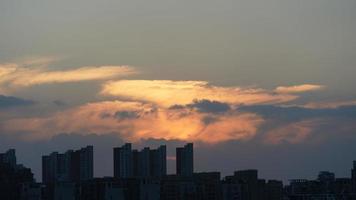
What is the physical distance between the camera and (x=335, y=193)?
8912cm

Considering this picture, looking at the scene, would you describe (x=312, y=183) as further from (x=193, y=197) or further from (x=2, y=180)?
(x=2, y=180)

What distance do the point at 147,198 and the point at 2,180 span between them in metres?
17.8

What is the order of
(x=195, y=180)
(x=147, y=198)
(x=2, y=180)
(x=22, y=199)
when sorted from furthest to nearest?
(x=195, y=180)
(x=2, y=180)
(x=22, y=199)
(x=147, y=198)

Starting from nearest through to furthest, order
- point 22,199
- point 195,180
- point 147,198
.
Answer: point 147,198 < point 22,199 < point 195,180

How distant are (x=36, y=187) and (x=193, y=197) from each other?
49.3 ft

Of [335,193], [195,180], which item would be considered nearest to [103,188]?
[195,180]

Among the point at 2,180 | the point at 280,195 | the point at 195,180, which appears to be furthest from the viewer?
the point at 280,195

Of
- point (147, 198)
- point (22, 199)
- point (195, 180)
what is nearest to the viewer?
point (147, 198)

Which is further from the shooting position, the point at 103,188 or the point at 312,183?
the point at 312,183

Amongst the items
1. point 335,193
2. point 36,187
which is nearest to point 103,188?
point 36,187

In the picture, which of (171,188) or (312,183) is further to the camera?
(312,183)

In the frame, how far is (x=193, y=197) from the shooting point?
84250 millimetres

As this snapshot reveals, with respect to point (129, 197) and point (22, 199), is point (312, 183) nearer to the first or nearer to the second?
point (129, 197)

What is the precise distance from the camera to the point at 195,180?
90.5 m
